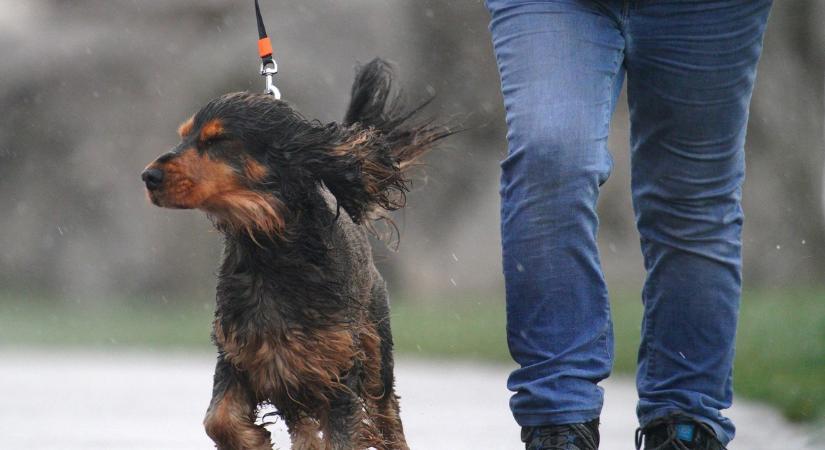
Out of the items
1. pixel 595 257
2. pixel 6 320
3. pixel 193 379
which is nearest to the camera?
pixel 595 257

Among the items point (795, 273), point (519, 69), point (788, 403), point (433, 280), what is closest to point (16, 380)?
point (788, 403)

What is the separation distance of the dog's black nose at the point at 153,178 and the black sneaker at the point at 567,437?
1206mm

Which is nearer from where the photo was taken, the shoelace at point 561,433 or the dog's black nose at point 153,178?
the shoelace at point 561,433

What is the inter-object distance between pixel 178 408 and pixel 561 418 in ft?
13.2

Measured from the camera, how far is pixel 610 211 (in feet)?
52.7

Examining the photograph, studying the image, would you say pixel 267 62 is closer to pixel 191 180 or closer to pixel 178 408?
pixel 191 180

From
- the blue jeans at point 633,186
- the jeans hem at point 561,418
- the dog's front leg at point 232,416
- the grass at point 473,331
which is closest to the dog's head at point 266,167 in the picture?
the dog's front leg at point 232,416

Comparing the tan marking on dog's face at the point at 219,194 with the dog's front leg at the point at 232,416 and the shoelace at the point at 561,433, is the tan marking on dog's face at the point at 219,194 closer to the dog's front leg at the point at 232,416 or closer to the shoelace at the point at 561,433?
the dog's front leg at the point at 232,416

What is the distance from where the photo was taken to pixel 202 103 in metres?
16.6

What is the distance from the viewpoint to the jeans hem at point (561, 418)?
3.57m

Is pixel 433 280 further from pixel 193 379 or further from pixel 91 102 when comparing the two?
pixel 193 379

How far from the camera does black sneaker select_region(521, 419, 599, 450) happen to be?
3.57 meters

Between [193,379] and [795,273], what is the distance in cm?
922

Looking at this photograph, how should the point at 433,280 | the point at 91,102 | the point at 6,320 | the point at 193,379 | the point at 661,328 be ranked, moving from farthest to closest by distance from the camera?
the point at 91,102 → the point at 433,280 → the point at 6,320 → the point at 193,379 → the point at 661,328
